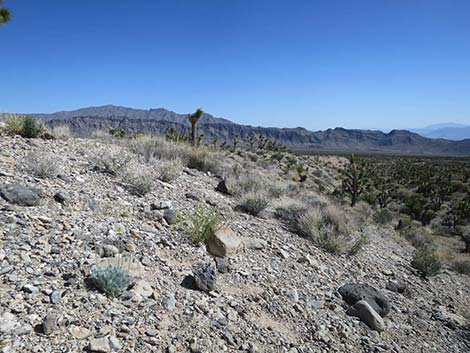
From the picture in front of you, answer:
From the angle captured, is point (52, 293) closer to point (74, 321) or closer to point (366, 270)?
point (74, 321)

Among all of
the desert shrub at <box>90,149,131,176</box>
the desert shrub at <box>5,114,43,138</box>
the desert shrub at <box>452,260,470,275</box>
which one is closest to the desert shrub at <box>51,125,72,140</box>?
the desert shrub at <box>5,114,43,138</box>

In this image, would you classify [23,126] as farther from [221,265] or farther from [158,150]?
[221,265]

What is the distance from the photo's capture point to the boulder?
528 centimetres

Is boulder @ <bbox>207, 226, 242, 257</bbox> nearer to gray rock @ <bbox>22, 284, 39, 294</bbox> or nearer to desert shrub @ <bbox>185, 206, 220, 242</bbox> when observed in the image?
desert shrub @ <bbox>185, 206, 220, 242</bbox>

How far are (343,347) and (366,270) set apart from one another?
292 centimetres

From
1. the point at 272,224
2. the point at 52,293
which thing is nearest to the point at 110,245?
the point at 52,293

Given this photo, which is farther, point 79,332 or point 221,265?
point 221,265

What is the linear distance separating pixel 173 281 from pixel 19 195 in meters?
2.68

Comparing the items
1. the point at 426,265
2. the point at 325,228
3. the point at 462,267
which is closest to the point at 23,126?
the point at 325,228

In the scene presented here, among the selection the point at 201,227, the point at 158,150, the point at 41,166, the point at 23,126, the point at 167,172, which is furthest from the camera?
the point at 158,150

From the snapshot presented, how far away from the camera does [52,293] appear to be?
325 cm

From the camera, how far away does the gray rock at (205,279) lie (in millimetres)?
4219

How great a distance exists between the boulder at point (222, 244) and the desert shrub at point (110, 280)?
1.87 meters

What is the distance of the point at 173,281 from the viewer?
4223 millimetres
